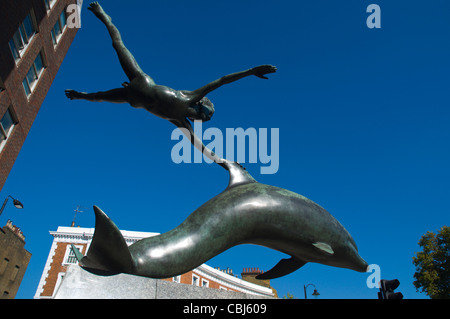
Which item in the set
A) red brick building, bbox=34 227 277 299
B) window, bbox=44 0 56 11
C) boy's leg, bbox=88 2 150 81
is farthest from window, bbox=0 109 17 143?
red brick building, bbox=34 227 277 299

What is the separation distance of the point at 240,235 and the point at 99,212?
1537 mm

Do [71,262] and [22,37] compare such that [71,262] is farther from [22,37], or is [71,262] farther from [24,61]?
[22,37]

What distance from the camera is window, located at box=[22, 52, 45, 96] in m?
16.9

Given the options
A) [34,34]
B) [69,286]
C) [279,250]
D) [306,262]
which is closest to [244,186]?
[279,250]

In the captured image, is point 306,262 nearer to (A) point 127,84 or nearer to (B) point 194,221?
(B) point 194,221

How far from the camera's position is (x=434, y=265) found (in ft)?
75.8

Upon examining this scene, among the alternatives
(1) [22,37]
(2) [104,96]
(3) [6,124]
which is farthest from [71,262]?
(2) [104,96]

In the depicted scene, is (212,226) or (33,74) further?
(33,74)

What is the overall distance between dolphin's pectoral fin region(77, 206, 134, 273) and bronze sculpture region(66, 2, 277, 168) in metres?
1.71

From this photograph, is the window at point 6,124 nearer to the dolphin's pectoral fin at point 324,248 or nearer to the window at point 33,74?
the window at point 33,74

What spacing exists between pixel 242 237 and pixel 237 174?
2.61 feet

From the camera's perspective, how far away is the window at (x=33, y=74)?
1689 cm

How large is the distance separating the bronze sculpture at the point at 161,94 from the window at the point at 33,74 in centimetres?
1598
